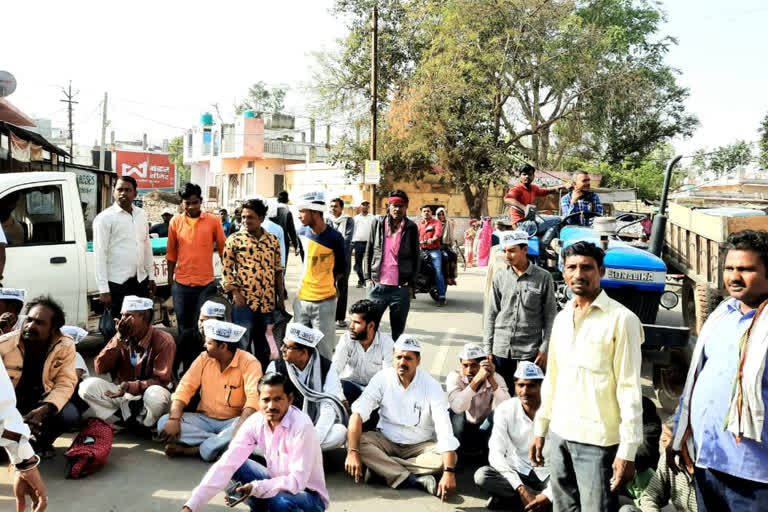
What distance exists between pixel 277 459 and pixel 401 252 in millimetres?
3209

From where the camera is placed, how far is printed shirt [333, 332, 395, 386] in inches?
224

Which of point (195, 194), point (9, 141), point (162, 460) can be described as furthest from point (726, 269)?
point (9, 141)

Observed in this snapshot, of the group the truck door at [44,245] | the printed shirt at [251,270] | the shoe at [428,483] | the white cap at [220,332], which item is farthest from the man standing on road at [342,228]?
the shoe at [428,483]

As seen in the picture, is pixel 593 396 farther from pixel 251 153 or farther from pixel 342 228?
pixel 251 153

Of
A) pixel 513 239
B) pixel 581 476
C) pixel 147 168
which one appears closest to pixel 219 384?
pixel 513 239

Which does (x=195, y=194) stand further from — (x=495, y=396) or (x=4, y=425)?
(x=4, y=425)

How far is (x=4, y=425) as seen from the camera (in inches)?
115

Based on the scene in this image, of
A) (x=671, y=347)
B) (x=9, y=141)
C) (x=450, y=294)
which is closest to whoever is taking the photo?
(x=671, y=347)

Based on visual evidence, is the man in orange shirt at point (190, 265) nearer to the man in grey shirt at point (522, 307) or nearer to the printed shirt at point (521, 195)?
the man in grey shirt at point (522, 307)

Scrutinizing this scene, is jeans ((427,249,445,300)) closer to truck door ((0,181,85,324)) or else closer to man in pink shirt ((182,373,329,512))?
truck door ((0,181,85,324))

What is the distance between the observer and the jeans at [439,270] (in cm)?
1183

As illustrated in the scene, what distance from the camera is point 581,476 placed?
3.07 metres

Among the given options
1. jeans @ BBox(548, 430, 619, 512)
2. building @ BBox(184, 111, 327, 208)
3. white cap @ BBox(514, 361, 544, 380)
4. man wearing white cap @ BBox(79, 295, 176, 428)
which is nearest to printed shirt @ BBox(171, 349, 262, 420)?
man wearing white cap @ BBox(79, 295, 176, 428)

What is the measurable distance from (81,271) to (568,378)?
5.53m
